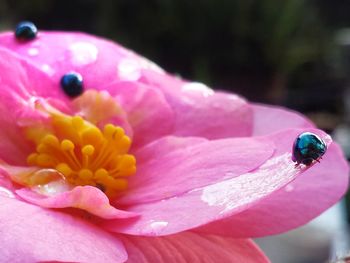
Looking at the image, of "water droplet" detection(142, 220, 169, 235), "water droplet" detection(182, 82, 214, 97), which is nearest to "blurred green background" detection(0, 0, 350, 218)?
"water droplet" detection(182, 82, 214, 97)

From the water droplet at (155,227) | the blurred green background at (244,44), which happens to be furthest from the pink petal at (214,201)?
the blurred green background at (244,44)

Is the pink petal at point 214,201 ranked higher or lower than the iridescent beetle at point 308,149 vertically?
lower

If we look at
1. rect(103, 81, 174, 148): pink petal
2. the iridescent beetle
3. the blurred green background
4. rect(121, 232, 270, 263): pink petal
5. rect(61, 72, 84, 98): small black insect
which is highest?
the iridescent beetle

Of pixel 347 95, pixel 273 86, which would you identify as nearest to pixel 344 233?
→ pixel 273 86

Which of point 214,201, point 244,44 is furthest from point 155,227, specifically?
point 244,44

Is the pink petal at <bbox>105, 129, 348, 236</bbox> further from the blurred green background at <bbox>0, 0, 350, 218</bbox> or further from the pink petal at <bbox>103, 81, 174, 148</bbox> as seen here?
the blurred green background at <bbox>0, 0, 350, 218</bbox>

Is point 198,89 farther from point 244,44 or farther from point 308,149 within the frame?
point 244,44

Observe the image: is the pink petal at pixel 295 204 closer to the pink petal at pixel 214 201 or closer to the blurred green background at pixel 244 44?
the pink petal at pixel 214 201
